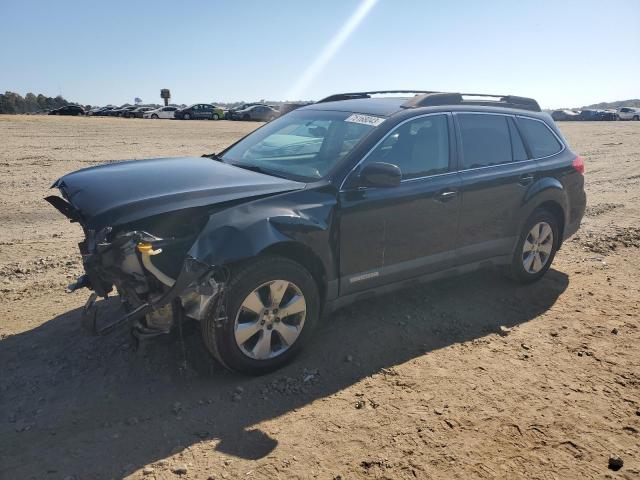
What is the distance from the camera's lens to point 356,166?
13.3 feet

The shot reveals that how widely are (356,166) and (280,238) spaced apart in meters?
0.92

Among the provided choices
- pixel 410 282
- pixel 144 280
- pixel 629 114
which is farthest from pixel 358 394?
pixel 629 114

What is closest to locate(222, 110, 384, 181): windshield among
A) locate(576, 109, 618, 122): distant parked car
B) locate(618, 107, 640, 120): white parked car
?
locate(576, 109, 618, 122): distant parked car

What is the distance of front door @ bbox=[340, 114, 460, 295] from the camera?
4.04m

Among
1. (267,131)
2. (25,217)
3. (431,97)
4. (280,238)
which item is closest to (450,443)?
(280,238)

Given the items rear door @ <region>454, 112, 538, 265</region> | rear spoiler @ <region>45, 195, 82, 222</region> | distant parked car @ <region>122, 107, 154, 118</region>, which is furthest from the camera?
distant parked car @ <region>122, 107, 154, 118</region>

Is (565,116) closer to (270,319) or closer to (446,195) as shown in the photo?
(446,195)

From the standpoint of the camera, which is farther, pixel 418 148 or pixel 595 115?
pixel 595 115

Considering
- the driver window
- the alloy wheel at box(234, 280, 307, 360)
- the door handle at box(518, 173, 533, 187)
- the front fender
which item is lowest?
the alloy wheel at box(234, 280, 307, 360)

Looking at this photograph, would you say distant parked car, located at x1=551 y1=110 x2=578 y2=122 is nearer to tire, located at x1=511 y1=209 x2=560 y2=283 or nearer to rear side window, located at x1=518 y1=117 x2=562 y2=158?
rear side window, located at x1=518 y1=117 x2=562 y2=158

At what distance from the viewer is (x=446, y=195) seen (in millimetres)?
4539

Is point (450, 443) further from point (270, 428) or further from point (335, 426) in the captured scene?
point (270, 428)

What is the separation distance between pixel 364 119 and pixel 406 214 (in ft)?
2.90

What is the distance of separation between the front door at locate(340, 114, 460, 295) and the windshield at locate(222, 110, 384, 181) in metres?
0.28
